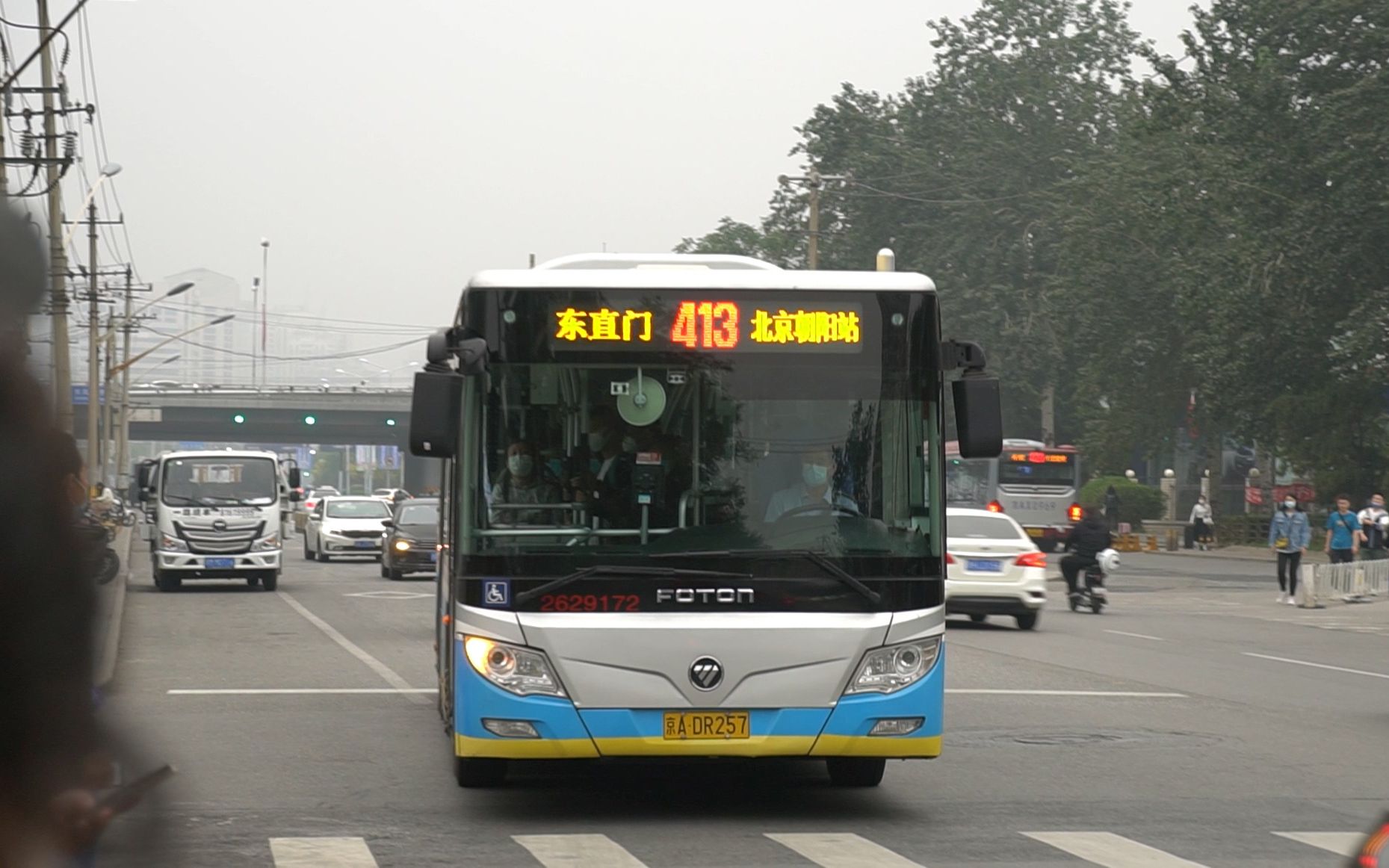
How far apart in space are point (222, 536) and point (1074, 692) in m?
18.5

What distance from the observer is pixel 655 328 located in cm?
938

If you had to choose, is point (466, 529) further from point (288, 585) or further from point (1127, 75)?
point (1127, 75)

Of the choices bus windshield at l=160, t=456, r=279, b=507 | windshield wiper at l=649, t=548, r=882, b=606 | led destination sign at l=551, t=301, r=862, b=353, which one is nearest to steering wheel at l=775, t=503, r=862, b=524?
windshield wiper at l=649, t=548, r=882, b=606

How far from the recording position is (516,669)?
896 centimetres

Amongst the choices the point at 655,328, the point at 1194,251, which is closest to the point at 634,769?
the point at 655,328

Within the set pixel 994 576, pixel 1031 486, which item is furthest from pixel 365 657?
pixel 1031 486

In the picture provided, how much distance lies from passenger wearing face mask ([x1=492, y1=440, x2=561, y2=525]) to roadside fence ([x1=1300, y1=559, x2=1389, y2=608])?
24.5 metres

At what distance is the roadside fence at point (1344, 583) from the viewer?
31.9 m

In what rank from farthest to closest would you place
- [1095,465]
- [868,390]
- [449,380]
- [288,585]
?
[1095,465] → [288,585] → [868,390] → [449,380]

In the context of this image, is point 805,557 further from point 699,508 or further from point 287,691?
point 287,691

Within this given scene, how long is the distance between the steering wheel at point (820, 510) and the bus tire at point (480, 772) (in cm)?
196

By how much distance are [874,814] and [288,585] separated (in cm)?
2591

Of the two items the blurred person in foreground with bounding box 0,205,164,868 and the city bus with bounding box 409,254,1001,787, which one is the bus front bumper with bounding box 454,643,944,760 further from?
the blurred person in foreground with bounding box 0,205,164,868

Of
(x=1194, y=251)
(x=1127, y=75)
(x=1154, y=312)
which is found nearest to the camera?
(x=1194, y=251)
